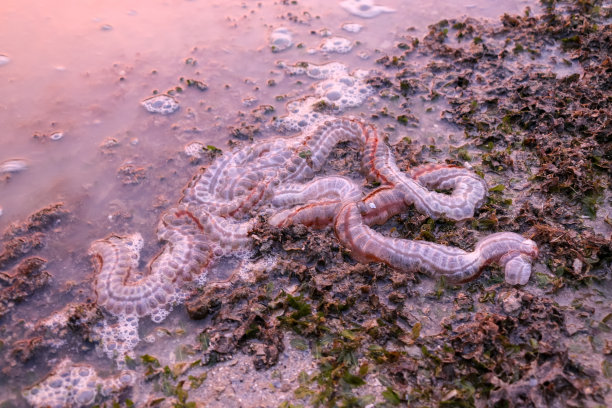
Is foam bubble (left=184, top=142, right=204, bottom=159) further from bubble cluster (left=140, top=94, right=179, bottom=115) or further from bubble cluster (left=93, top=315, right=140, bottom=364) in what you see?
bubble cluster (left=93, top=315, right=140, bottom=364)

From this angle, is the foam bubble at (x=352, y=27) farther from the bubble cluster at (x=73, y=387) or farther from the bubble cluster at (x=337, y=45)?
the bubble cluster at (x=73, y=387)

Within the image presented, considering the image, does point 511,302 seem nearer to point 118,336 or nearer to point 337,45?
point 118,336

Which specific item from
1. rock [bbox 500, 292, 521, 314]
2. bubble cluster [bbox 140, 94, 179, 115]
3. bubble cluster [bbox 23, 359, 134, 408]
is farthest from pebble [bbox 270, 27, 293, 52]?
bubble cluster [bbox 23, 359, 134, 408]

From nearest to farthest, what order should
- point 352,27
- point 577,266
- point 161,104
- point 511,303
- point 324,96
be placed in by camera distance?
point 511,303
point 577,266
point 161,104
point 324,96
point 352,27

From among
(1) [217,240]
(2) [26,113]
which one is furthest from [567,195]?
(2) [26,113]

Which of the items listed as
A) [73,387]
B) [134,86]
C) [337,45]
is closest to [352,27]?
[337,45]

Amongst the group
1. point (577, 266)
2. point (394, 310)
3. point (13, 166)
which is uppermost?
point (577, 266)
